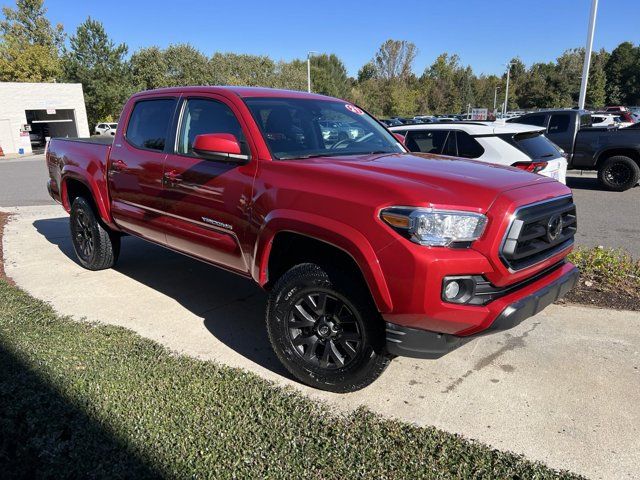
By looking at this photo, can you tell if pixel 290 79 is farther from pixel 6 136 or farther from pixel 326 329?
pixel 326 329

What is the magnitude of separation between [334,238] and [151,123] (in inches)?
102

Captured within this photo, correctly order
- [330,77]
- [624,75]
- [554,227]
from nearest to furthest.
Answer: [554,227] < [624,75] < [330,77]

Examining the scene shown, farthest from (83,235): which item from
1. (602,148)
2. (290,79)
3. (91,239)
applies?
(290,79)

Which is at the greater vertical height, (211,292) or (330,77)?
(330,77)

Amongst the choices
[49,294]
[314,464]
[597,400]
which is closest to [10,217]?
[49,294]

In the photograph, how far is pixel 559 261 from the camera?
3.28 m

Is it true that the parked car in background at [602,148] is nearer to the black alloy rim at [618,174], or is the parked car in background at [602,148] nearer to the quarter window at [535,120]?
the black alloy rim at [618,174]

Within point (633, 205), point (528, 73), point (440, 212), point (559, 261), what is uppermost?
point (528, 73)

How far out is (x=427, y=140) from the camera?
25.9 ft

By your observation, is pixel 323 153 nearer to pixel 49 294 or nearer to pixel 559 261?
pixel 559 261

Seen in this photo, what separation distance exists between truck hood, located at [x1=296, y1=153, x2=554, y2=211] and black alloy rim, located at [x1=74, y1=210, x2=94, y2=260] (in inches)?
134

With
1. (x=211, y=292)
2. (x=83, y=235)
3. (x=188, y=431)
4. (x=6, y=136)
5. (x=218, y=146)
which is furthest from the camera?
(x=6, y=136)

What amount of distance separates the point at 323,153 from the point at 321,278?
107cm

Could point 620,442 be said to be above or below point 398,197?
below
